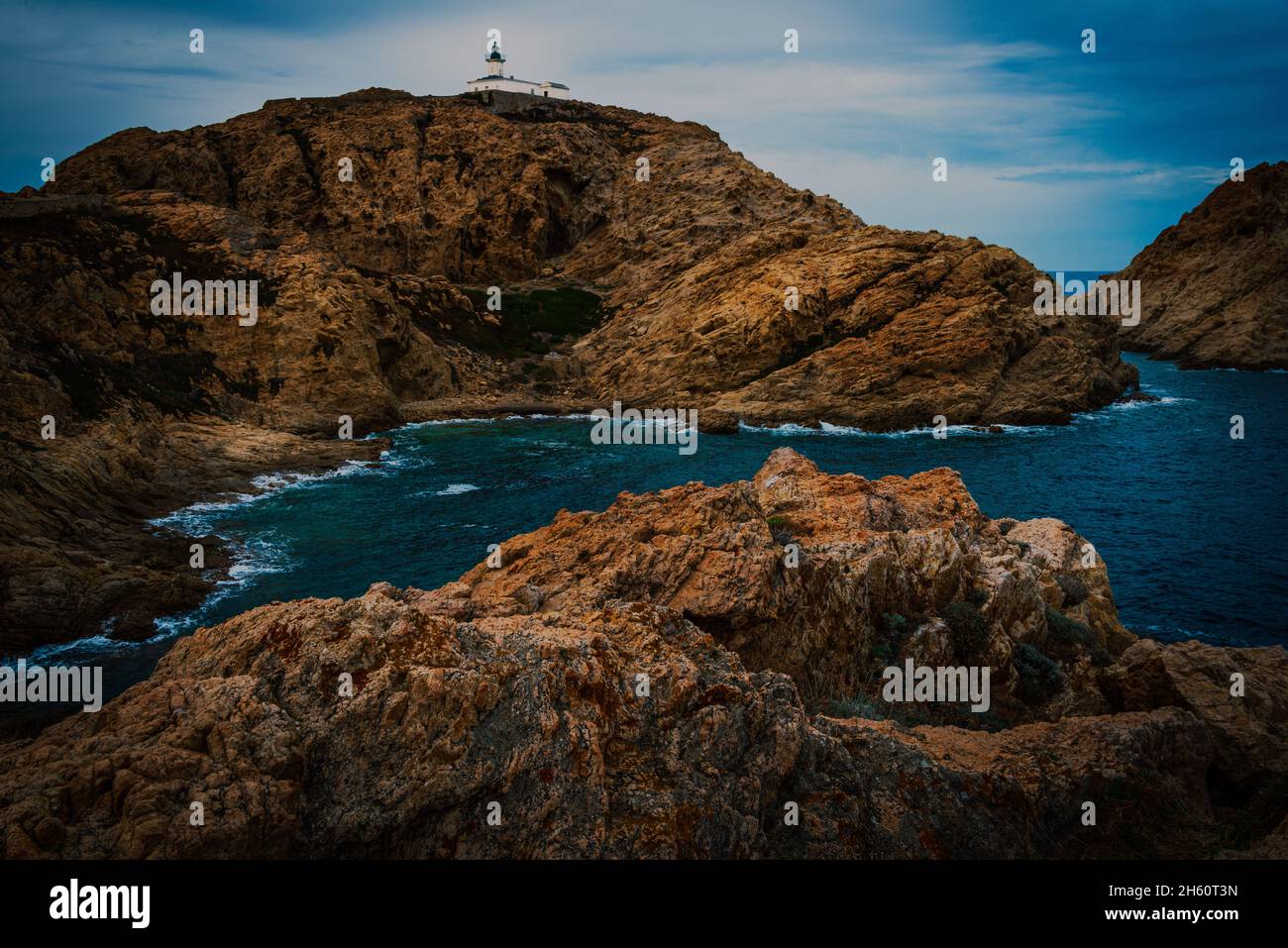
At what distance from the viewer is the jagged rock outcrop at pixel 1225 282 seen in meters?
118

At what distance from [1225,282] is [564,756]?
506 feet

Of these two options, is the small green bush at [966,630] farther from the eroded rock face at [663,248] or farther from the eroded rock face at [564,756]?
the eroded rock face at [663,248]

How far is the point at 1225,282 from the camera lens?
12812 centimetres

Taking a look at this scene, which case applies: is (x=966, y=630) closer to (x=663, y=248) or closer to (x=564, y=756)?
(x=564, y=756)

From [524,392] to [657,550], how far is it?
242 ft

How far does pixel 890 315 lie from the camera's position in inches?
3204

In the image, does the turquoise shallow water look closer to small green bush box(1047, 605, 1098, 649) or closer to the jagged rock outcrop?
small green bush box(1047, 605, 1098, 649)

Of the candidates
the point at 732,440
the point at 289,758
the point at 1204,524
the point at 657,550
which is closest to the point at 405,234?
the point at 732,440

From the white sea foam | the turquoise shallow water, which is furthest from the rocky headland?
the white sea foam

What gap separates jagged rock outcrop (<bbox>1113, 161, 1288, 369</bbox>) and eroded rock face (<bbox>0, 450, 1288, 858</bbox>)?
5025 inches

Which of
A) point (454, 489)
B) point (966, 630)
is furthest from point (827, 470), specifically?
point (966, 630)

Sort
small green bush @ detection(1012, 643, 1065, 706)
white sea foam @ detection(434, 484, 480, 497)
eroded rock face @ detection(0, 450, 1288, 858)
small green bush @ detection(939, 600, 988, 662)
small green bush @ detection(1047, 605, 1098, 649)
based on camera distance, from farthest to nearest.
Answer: white sea foam @ detection(434, 484, 480, 497), small green bush @ detection(1047, 605, 1098, 649), small green bush @ detection(939, 600, 988, 662), small green bush @ detection(1012, 643, 1065, 706), eroded rock face @ detection(0, 450, 1288, 858)

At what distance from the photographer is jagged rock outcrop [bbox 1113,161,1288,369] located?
387 feet

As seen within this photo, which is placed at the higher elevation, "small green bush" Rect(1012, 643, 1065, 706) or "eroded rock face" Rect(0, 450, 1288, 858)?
"eroded rock face" Rect(0, 450, 1288, 858)
